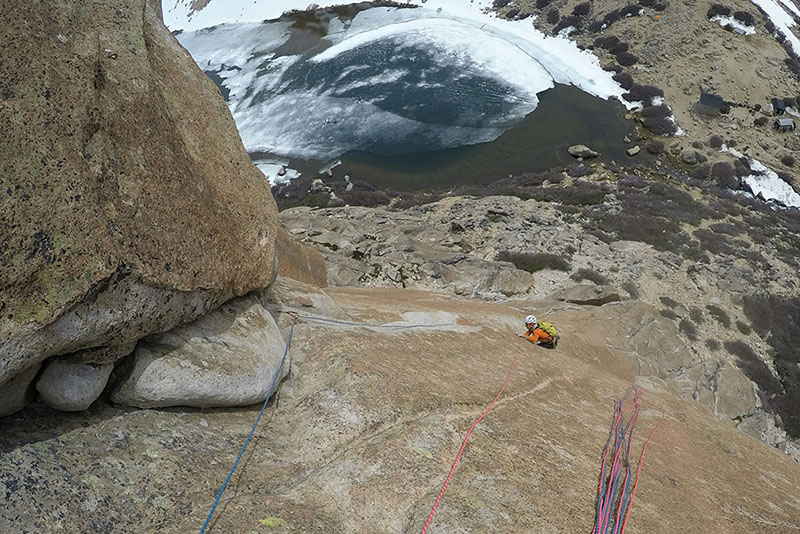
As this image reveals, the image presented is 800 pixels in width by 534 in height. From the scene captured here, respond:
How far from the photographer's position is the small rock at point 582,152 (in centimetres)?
3803

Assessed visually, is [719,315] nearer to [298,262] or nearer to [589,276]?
[589,276]

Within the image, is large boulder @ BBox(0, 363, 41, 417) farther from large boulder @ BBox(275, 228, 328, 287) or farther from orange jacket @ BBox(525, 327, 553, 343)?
orange jacket @ BBox(525, 327, 553, 343)

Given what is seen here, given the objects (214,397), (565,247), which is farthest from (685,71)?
(214,397)

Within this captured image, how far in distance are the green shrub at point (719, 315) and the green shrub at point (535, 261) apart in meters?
5.63

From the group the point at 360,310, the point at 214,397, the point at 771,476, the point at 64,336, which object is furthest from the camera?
the point at 360,310

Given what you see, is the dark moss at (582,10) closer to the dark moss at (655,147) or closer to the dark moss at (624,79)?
the dark moss at (624,79)

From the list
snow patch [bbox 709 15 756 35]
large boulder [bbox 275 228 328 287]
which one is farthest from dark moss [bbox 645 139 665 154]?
large boulder [bbox 275 228 328 287]

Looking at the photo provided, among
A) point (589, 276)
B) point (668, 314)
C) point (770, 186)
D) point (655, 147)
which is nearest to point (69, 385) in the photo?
point (589, 276)

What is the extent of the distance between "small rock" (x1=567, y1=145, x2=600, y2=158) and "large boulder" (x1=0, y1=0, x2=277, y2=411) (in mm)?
36076

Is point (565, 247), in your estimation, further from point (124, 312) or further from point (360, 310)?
point (124, 312)

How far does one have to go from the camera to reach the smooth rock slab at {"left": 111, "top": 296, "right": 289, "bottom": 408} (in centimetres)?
538

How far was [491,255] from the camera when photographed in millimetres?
22078

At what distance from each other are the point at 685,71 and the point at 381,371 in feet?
171

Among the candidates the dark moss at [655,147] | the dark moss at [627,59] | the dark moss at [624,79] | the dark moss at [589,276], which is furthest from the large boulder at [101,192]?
the dark moss at [627,59]
